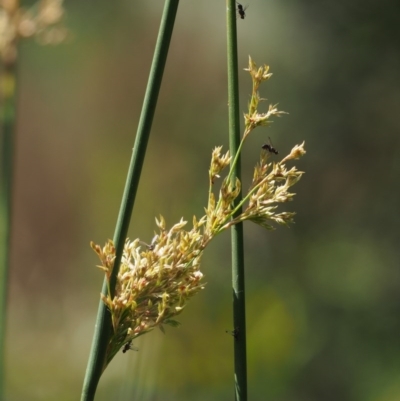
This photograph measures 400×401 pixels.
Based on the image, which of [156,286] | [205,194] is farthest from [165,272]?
[205,194]

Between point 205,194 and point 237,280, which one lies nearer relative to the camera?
point 237,280

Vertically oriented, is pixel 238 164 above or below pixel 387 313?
above

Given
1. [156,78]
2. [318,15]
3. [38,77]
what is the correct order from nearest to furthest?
[156,78]
[38,77]
[318,15]

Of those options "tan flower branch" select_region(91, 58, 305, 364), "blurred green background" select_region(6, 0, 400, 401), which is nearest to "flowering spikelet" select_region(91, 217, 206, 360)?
"tan flower branch" select_region(91, 58, 305, 364)

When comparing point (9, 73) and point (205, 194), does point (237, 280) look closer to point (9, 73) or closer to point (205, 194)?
point (9, 73)

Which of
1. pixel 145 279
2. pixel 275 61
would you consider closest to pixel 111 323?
pixel 145 279

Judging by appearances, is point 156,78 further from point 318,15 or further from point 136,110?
point 318,15
